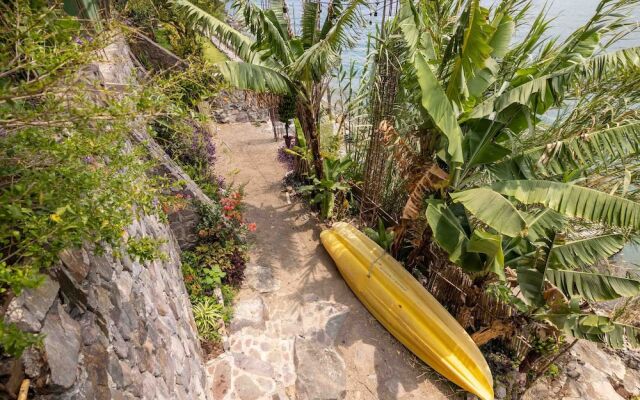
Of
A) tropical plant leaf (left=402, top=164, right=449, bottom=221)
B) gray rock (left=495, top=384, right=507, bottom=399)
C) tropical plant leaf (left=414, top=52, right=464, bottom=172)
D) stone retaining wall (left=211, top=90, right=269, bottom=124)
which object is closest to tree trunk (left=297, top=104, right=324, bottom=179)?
tropical plant leaf (left=402, top=164, right=449, bottom=221)

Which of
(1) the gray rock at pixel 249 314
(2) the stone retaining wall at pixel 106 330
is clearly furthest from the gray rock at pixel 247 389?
(1) the gray rock at pixel 249 314

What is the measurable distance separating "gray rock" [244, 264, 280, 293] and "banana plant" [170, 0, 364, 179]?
3.33m

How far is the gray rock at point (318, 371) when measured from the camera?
4.77 m

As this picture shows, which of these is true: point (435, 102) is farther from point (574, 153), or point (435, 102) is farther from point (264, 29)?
point (264, 29)

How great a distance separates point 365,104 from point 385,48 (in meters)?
1.94

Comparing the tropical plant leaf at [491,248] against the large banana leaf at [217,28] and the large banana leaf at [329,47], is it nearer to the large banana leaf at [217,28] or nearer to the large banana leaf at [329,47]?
the large banana leaf at [329,47]

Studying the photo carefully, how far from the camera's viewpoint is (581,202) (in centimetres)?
372

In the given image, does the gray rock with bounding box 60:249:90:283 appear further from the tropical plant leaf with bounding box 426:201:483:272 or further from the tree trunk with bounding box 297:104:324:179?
the tree trunk with bounding box 297:104:324:179

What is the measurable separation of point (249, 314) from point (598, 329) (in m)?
5.02

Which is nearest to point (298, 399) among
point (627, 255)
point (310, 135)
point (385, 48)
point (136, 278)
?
point (136, 278)

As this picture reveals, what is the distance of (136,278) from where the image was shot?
2.95m

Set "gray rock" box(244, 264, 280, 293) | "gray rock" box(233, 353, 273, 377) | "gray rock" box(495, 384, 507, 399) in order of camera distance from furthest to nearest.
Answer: "gray rock" box(244, 264, 280, 293) → "gray rock" box(495, 384, 507, 399) → "gray rock" box(233, 353, 273, 377)

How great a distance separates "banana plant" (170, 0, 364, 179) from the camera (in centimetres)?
534

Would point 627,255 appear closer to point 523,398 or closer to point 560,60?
point 523,398
